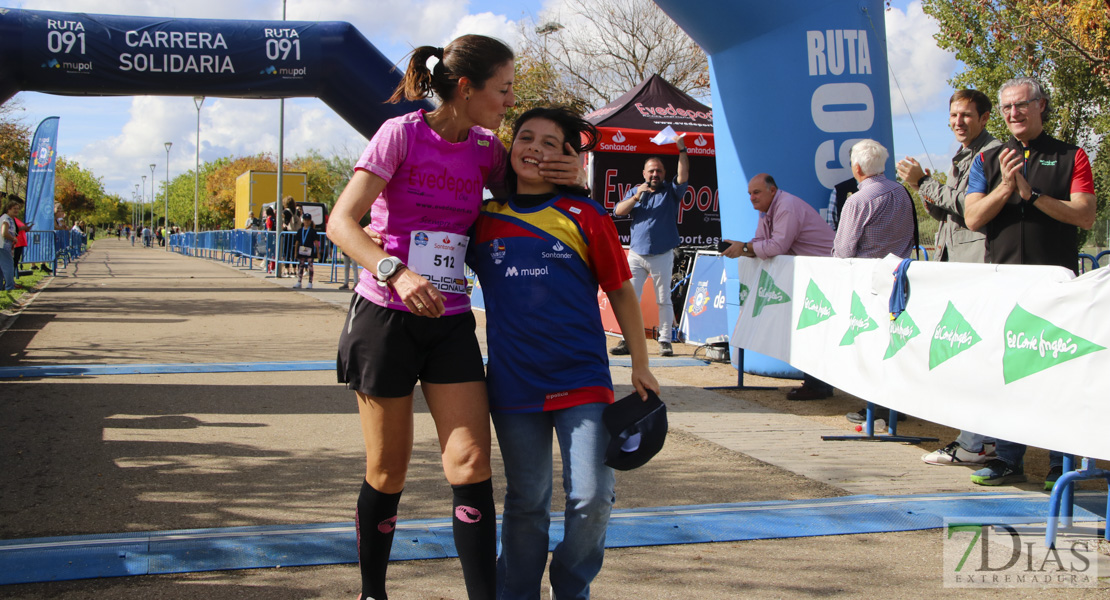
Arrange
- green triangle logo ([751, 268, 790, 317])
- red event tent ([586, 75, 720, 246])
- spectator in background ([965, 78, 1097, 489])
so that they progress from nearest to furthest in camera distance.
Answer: spectator in background ([965, 78, 1097, 489])
green triangle logo ([751, 268, 790, 317])
red event tent ([586, 75, 720, 246])

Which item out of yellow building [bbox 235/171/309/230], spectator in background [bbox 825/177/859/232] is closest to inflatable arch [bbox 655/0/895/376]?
spectator in background [bbox 825/177/859/232]

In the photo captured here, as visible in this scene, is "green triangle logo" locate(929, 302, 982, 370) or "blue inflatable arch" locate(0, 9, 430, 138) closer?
"green triangle logo" locate(929, 302, 982, 370)

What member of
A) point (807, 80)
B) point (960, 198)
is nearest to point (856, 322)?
point (960, 198)

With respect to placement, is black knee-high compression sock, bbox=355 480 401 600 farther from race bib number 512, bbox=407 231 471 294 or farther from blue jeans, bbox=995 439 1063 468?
blue jeans, bbox=995 439 1063 468

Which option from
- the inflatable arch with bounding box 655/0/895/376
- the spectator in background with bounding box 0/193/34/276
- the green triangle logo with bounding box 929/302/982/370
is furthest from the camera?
the spectator in background with bounding box 0/193/34/276

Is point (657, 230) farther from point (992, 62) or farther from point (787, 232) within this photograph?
point (992, 62)

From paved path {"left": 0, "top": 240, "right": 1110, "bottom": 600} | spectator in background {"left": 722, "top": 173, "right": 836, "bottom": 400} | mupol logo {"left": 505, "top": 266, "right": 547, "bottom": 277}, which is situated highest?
spectator in background {"left": 722, "top": 173, "right": 836, "bottom": 400}

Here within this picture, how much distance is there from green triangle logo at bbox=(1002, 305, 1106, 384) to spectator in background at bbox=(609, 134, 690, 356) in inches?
200

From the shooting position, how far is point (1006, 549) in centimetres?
363

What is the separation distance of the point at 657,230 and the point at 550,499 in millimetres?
6717

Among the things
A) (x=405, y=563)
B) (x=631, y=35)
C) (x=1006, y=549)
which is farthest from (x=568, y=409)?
(x=631, y=35)

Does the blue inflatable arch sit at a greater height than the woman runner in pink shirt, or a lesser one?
greater

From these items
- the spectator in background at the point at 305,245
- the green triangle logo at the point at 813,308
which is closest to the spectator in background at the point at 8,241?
the spectator in background at the point at 305,245

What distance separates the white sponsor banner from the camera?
371 cm
